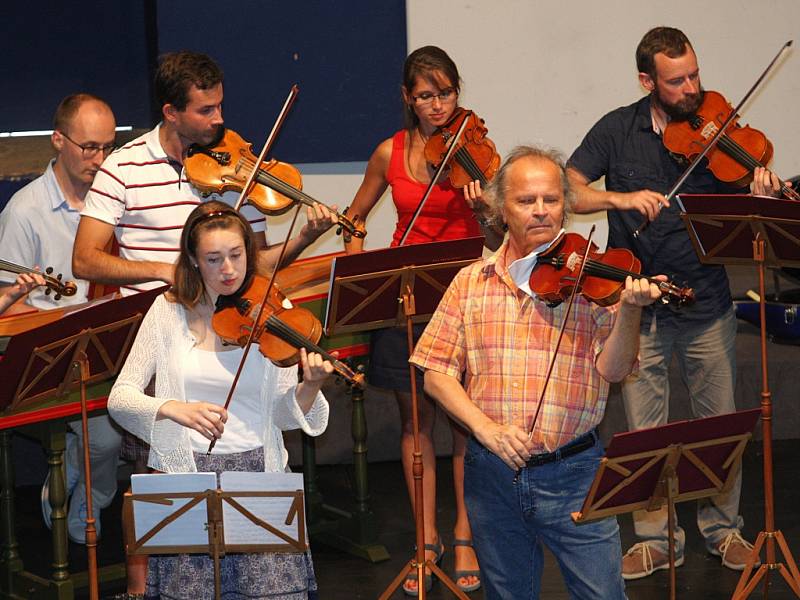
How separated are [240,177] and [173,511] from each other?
1.28 m

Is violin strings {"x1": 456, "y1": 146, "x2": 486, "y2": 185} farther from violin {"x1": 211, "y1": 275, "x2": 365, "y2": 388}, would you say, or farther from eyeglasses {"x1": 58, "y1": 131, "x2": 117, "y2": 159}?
eyeglasses {"x1": 58, "y1": 131, "x2": 117, "y2": 159}

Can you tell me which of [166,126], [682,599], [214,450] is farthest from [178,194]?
[682,599]

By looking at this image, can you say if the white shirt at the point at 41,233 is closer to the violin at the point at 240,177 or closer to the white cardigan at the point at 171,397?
the violin at the point at 240,177

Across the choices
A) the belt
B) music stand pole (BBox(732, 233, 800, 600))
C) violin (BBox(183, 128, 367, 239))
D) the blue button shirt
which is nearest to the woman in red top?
violin (BBox(183, 128, 367, 239))

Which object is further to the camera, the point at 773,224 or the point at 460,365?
the point at 773,224

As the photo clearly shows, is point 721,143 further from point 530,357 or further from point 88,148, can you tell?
point 88,148

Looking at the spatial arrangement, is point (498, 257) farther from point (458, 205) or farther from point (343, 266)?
point (458, 205)

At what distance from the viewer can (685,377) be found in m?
4.29

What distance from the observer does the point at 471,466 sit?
305 cm

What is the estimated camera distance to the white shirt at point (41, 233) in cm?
447

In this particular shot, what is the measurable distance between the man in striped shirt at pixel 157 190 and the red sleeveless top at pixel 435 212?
0.42 meters

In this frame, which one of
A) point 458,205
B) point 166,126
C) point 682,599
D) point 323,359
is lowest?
point 682,599

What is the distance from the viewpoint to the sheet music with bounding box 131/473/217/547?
294 cm

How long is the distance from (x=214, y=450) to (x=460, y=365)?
0.67 m
